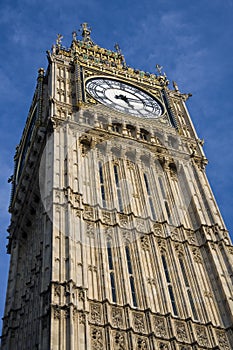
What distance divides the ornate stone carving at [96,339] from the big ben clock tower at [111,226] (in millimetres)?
51

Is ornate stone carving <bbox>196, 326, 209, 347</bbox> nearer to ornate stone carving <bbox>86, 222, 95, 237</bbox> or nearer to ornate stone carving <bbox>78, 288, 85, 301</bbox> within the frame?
ornate stone carving <bbox>78, 288, 85, 301</bbox>

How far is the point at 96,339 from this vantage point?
2512 cm

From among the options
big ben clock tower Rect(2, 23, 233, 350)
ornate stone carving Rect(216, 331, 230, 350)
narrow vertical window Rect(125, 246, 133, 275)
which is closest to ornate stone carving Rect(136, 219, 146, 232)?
big ben clock tower Rect(2, 23, 233, 350)

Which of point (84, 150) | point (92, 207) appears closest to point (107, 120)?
point (84, 150)

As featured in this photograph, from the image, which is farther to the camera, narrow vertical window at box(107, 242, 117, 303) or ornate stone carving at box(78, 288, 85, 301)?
narrow vertical window at box(107, 242, 117, 303)

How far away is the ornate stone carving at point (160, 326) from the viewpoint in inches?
1055

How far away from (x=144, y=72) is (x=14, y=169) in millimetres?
13710

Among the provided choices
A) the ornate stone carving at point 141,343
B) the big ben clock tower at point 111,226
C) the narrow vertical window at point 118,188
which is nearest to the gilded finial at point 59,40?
the big ben clock tower at point 111,226

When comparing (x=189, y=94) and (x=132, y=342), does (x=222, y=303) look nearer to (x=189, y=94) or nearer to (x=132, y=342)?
(x=132, y=342)

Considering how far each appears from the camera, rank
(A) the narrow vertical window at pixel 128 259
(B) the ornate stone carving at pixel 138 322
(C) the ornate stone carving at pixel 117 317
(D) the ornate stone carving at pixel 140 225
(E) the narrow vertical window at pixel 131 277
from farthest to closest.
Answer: (D) the ornate stone carving at pixel 140 225 → (A) the narrow vertical window at pixel 128 259 → (E) the narrow vertical window at pixel 131 277 → (B) the ornate stone carving at pixel 138 322 → (C) the ornate stone carving at pixel 117 317

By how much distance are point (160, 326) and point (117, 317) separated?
198 centimetres

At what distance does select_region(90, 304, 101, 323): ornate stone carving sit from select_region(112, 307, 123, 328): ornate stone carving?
640 mm

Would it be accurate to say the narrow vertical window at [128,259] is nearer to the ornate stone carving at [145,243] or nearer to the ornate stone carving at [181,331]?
the ornate stone carving at [145,243]

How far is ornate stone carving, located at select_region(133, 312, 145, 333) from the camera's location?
26.6 meters
